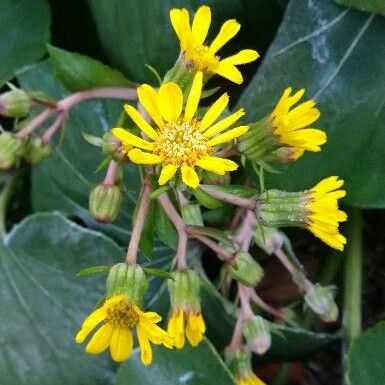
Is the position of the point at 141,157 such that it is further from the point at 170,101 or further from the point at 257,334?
the point at 257,334

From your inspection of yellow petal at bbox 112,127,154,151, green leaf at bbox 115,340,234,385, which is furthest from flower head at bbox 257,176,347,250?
green leaf at bbox 115,340,234,385

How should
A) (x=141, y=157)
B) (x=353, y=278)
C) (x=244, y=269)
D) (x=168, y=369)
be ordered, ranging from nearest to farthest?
(x=141, y=157) → (x=244, y=269) → (x=168, y=369) → (x=353, y=278)

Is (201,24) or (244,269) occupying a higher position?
(201,24)

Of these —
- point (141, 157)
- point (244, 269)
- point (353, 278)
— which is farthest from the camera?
point (353, 278)

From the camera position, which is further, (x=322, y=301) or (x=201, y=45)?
(x=322, y=301)

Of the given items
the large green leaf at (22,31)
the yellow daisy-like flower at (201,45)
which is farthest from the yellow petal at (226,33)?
the large green leaf at (22,31)

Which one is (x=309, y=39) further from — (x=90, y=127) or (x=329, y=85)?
(x=90, y=127)

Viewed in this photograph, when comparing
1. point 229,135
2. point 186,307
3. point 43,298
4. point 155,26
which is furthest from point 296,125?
point 43,298

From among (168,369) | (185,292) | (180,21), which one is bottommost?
(168,369)
